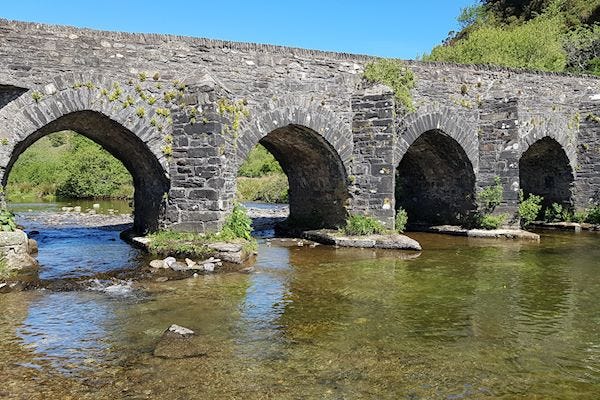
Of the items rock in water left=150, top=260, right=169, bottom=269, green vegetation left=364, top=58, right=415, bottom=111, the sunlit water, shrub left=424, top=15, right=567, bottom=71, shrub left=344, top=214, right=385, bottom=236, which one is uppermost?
shrub left=424, top=15, right=567, bottom=71

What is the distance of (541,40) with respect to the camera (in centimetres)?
2650

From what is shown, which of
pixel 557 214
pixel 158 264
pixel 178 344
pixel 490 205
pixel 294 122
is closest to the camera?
pixel 178 344

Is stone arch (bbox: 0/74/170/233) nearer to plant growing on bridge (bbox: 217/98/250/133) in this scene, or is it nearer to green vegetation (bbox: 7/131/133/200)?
plant growing on bridge (bbox: 217/98/250/133)

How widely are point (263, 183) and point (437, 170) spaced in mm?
20501

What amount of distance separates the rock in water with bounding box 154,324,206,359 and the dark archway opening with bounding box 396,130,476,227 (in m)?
11.1

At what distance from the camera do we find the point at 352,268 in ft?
35.4

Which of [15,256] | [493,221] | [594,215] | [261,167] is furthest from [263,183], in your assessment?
[15,256]

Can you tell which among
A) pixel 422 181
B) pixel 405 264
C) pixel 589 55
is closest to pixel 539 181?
pixel 422 181

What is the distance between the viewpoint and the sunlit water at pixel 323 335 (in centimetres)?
485

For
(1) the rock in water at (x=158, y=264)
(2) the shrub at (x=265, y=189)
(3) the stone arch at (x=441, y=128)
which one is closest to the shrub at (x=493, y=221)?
(3) the stone arch at (x=441, y=128)

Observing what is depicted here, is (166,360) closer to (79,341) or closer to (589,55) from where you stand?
(79,341)

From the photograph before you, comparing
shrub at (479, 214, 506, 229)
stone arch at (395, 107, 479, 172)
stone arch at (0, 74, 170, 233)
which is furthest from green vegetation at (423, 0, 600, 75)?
stone arch at (0, 74, 170, 233)

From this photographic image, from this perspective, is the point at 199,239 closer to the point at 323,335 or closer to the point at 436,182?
the point at 323,335

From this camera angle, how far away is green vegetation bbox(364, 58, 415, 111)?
559 inches
